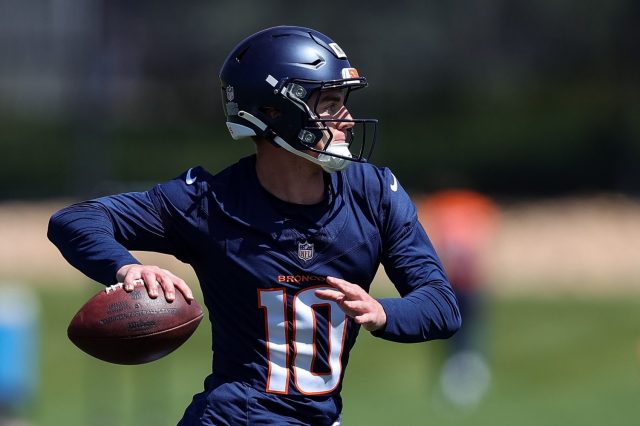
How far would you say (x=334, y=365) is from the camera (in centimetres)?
476

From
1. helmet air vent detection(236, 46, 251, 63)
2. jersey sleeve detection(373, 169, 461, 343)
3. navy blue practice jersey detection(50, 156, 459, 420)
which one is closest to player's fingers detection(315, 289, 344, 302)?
jersey sleeve detection(373, 169, 461, 343)

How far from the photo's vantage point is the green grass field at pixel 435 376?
11852 mm

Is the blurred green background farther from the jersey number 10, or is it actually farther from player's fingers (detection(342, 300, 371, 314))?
player's fingers (detection(342, 300, 371, 314))

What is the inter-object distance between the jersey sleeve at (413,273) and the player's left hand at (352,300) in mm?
193

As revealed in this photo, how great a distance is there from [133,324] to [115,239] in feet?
1.18

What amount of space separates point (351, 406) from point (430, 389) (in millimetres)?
1494

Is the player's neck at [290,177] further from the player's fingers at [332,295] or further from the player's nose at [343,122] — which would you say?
the player's fingers at [332,295]

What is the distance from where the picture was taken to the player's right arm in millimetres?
4449

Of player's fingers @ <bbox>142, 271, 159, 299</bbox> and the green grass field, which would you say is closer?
player's fingers @ <bbox>142, 271, 159, 299</bbox>

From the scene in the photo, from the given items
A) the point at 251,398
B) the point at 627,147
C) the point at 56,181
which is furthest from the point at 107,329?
the point at 56,181

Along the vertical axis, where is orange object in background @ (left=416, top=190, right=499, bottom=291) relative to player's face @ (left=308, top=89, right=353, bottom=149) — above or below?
below

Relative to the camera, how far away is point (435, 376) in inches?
539

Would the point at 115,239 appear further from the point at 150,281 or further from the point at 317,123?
the point at 317,123

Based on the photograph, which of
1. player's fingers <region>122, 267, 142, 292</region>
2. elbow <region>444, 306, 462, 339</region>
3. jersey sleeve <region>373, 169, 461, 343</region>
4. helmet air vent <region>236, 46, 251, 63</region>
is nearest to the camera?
player's fingers <region>122, 267, 142, 292</region>
